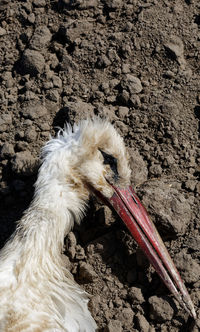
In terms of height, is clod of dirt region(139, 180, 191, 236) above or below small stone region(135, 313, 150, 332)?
above

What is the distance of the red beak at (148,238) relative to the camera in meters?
4.45

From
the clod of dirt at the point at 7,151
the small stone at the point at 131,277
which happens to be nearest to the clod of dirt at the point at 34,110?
the clod of dirt at the point at 7,151

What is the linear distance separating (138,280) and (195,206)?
87 cm

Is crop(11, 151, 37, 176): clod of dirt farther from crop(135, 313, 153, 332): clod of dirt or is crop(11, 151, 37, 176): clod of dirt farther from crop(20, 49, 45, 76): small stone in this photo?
crop(135, 313, 153, 332): clod of dirt

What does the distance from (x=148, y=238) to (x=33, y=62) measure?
7.76 feet

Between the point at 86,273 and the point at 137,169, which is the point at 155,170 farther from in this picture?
the point at 86,273

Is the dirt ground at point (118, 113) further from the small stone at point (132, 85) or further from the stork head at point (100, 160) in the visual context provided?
the stork head at point (100, 160)

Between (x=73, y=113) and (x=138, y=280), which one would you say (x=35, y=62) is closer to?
(x=73, y=113)

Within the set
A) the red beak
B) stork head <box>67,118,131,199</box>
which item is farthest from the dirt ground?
stork head <box>67,118,131,199</box>

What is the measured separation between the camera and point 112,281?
4773 mm

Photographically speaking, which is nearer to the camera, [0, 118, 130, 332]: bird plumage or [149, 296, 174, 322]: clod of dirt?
[0, 118, 130, 332]: bird plumage

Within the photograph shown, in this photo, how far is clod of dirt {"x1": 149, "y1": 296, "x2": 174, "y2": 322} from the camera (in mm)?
4488

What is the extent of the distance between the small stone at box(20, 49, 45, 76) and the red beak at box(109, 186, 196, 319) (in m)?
1.77

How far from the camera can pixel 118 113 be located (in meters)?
5.37
